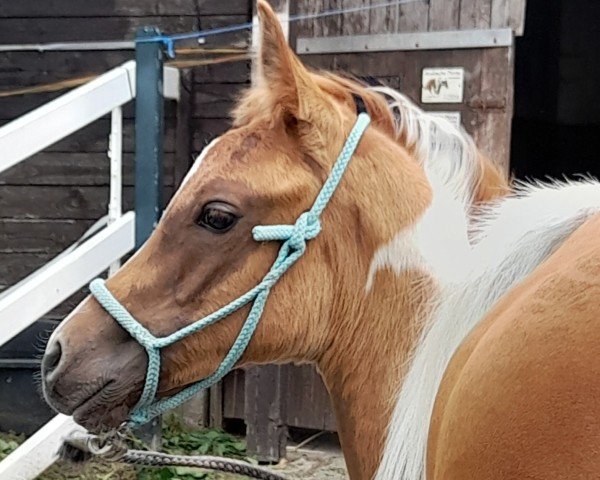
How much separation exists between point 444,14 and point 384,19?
0.28 metres

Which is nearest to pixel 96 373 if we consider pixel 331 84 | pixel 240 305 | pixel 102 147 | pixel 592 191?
pixel 240 305

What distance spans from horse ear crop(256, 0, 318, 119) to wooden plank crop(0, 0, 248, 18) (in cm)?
282

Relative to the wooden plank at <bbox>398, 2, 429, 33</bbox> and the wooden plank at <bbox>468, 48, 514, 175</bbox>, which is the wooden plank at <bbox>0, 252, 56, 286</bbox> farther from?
the wooden plank at <bbox>468, 48, 514, 175</bbox>

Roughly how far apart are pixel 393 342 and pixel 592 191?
51cm

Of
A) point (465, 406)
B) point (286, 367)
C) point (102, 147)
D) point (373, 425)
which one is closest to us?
point (465, 406)

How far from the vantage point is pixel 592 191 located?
1.39m

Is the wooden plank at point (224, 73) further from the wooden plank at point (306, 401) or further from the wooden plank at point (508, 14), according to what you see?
the wooden plank at point (306, 401)

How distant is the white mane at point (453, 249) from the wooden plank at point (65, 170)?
2.99 m

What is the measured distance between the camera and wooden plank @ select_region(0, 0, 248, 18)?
4.45 meters

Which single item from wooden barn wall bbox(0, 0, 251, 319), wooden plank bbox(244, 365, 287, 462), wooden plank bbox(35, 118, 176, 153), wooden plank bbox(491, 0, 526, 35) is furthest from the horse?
wooden plank bbox(35, 118, 176, 153)

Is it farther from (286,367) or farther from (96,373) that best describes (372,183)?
(286,367)

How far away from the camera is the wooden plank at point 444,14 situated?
3.77 meters

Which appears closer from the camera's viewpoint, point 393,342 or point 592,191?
point 592,191

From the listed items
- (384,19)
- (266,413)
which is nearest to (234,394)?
(266,413)
